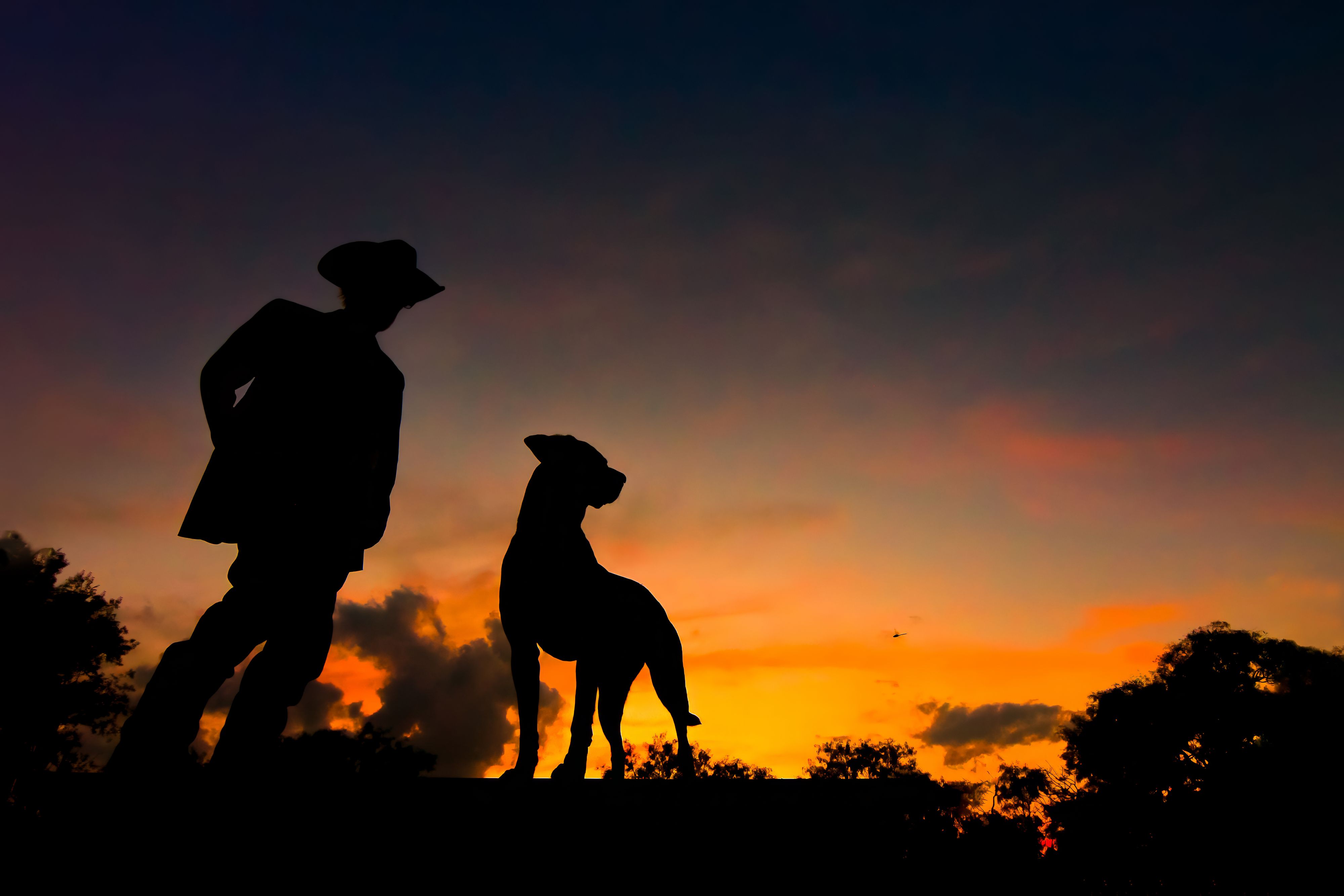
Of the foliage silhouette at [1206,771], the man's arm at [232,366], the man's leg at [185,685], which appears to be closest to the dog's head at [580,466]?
the man's arm at [232,366]

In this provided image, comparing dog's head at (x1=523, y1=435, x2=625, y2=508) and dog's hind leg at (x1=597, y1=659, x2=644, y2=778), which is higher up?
dog's head at (x1=523, y1=435, x2=625, y2=508)

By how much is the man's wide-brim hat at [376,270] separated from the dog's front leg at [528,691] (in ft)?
9.82

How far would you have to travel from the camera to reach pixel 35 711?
25031mm

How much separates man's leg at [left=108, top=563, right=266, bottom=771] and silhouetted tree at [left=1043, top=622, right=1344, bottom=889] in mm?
27059

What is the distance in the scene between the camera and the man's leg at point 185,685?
262 centimetres

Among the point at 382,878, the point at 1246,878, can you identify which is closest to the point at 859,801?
the point at 382,878

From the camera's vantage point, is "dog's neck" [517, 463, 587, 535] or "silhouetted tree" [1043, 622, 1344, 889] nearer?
"dog's neck" [517, 463, 587, 535]

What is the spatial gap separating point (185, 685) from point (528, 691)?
10.2 feet

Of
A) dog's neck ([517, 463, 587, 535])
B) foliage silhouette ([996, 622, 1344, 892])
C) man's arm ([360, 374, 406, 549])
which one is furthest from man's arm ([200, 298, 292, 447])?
foliage silhouette ([996, 622, 1344, 892])

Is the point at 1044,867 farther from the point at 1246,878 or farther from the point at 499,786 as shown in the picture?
→ the point at 1246,878

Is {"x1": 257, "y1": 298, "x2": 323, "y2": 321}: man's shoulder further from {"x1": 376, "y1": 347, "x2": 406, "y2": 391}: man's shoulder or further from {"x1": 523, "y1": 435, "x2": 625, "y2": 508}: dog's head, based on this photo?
{"x1": 523, "y1": 435, "x2": 625, "y2": 508}: dog's head

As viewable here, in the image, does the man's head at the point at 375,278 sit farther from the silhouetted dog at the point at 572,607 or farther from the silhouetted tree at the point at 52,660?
the silhouetted tree at the point at 52,660

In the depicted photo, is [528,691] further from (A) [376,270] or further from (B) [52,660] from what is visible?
(B) [52,660]

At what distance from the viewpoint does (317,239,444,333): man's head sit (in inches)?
153
